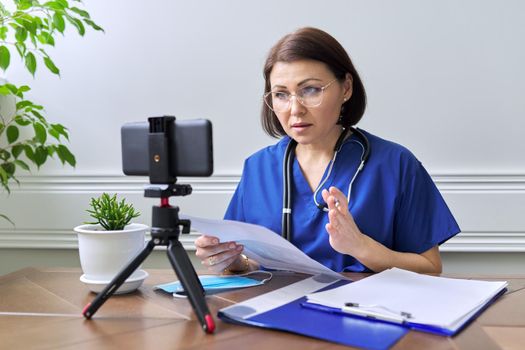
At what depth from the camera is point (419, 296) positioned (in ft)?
3.34

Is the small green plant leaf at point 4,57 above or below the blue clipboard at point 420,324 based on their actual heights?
above

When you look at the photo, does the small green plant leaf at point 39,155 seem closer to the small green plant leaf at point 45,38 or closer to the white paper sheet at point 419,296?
the small green plant leaf at point 45,38

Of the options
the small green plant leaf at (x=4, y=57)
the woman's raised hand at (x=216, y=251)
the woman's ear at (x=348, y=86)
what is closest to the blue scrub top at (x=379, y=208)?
the woman's ear at (x=348, y=86)

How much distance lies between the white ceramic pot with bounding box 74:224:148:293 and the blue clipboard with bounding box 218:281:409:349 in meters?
0.29

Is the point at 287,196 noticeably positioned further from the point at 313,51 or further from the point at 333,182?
the point at 313,51

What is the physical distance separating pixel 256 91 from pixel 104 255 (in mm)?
1234

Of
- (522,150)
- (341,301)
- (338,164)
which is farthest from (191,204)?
(341,301)

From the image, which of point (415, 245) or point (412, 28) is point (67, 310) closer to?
point (415, 245)

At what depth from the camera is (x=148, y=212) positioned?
234 centimetres

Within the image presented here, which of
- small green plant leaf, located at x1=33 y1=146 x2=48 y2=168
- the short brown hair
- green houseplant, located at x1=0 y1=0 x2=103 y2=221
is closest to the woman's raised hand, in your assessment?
the short brown hair

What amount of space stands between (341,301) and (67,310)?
0.48 metres

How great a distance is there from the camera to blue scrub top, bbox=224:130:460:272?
152 cm

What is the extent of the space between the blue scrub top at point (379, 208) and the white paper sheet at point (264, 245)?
0.79 ft

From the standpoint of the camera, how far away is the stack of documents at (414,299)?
2.92 feet
